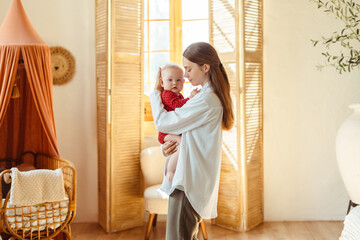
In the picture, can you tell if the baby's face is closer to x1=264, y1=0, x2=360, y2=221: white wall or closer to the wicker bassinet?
the wicker bassinet

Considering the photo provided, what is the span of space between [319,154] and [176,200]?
286 cm

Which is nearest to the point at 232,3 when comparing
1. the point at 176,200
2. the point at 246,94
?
the point at 246,94

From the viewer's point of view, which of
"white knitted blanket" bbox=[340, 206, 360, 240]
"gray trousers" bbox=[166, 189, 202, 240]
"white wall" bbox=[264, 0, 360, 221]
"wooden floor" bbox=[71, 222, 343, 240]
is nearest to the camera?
"gray trousers" bbox=[166, 189, 202, 240]

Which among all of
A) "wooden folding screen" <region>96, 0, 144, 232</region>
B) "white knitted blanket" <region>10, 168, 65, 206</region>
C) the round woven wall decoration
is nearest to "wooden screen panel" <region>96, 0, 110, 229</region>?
"wooden folding screen" <region>96, 0, 144, 232</region>

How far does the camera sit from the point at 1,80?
3.52 m

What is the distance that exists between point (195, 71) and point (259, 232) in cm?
261

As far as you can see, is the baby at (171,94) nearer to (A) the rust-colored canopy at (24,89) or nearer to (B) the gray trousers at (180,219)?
(B) the gray trousers at (180,219)

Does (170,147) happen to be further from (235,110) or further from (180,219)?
(235,110)

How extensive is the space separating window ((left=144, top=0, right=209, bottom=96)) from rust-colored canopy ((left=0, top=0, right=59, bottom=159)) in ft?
3.94

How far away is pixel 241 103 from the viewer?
4043 millimetres

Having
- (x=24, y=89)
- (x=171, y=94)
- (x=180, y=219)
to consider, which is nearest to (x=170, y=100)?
(x=171, y=94)

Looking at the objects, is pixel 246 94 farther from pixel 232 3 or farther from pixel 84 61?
pixel 84 61

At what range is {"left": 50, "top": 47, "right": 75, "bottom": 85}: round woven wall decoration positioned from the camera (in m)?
4.33

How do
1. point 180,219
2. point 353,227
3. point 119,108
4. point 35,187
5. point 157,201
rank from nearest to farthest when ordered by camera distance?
1. point 180,219
2. point 353,227
3. point 35,187
4. point 157,201
5. point 119,108
